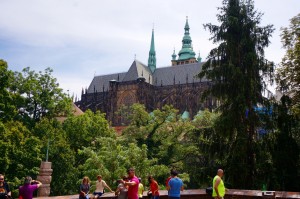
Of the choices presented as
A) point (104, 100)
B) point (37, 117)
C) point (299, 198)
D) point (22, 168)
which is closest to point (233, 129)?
point (299, 198)

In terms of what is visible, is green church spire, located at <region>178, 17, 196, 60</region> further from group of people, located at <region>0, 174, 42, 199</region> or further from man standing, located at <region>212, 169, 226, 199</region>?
group of people, located at <region>0, 174, 42, 199</region>

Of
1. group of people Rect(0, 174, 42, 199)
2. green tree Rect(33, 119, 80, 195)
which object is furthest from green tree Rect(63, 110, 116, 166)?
group of people Rect(0, 174, 42, 199)

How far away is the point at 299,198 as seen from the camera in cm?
978

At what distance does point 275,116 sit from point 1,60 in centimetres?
1990

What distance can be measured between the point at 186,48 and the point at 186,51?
950 millimetres

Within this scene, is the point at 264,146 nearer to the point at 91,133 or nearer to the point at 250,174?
the point at 250,174

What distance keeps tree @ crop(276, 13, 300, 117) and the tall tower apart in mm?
73573

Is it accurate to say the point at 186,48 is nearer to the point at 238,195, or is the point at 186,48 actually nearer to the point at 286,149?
the point at 286,149

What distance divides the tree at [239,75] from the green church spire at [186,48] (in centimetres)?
7593

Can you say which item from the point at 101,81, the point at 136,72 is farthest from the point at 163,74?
the point at 101,81

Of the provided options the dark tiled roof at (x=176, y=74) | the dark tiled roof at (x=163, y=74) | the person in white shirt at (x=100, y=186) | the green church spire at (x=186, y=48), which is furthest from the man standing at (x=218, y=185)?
the green church spire at (x=186, y=48)

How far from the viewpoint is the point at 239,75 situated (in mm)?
17109

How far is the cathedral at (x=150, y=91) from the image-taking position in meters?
69.2

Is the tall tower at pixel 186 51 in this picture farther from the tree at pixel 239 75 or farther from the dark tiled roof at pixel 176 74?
the tree at pixel 239 75
